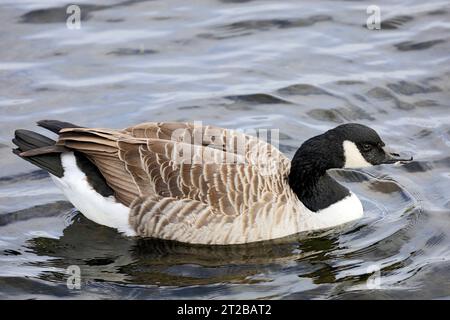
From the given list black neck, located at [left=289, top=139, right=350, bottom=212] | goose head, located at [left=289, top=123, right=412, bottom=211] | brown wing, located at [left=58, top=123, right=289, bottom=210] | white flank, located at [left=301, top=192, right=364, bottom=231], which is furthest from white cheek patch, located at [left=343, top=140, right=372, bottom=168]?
brown wing, located at [left=58, top=123, right=289, bottom=210]

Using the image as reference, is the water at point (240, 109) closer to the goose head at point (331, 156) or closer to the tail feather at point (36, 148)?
the goose head at point (331, 156)

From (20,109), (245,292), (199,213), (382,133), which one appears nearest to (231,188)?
(199,213)

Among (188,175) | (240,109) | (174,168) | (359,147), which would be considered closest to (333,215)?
(359,147)

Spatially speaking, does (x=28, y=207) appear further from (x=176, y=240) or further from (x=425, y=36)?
(x=425, y=36)

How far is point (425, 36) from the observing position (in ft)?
44.4

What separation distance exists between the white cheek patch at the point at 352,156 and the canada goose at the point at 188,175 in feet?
0.04

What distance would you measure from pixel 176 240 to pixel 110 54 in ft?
15.4

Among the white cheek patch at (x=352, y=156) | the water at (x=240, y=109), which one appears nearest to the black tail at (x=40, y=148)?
the water at (x=240, y=109)

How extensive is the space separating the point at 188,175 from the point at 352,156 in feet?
5.93

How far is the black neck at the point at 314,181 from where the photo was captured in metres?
9.10

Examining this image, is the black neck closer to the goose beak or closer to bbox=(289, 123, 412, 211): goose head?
bbox=(289, 123, 412, 211): goose head

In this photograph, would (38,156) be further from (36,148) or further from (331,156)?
(331,156)

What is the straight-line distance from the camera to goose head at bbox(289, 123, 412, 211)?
902 cm

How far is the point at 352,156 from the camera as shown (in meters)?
9.10
